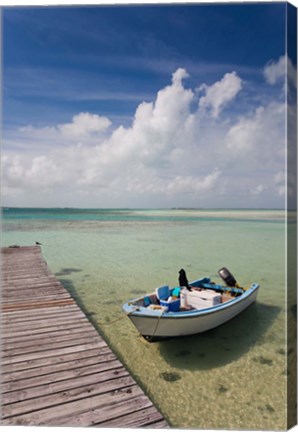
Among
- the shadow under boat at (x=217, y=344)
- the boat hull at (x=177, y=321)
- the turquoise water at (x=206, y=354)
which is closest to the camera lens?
the turquoise water at (x=206, y=354)

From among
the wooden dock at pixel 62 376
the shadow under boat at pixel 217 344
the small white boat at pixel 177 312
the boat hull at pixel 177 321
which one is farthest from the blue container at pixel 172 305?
the wooden dock at pixel 62 376

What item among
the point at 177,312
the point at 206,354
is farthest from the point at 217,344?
the point at 177,312

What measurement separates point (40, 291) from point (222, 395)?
5.06 m

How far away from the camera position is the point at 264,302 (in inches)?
376

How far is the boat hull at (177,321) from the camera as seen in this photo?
5609 mm

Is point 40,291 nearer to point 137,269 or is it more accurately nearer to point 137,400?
point 137,400

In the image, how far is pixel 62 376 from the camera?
4121 mm

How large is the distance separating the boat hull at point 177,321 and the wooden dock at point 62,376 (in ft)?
2.86

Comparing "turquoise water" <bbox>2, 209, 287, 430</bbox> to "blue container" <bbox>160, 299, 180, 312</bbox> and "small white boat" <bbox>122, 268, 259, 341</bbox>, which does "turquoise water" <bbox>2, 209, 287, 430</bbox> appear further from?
"blue container" <bbox>160, 299, 180, 312</bbox>

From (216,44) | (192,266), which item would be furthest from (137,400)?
(192,266)

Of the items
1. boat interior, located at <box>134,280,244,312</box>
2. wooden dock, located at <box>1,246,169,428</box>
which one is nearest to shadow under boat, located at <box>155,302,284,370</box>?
boat interior, located at <box>134,280,244,312</box>

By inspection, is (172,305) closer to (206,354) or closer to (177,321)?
(177,321)

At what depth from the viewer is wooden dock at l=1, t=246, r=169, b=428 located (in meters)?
3.45

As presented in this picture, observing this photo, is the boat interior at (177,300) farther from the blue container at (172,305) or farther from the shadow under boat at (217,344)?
the shadow under boat at (217,344)
